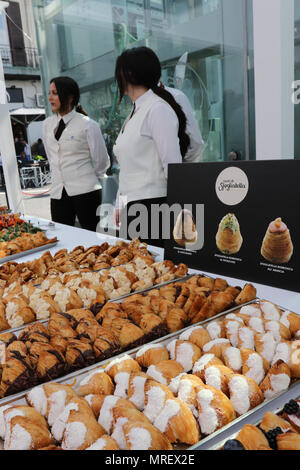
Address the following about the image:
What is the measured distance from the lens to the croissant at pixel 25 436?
60 cm

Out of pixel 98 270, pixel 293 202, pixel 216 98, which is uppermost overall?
pixel 216 98

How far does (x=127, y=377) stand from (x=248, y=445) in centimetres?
25

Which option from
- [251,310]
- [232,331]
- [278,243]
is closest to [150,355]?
[232,331]

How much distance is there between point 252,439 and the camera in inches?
21.9

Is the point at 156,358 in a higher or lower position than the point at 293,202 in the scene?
lower

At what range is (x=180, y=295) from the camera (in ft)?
3.48

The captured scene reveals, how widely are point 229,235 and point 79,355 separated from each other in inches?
25.4

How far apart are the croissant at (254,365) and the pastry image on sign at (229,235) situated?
0.54m

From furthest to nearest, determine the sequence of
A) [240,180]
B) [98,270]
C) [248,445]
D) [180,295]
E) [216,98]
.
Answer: [216,98], [98,270], [240,180], [180,295], [248,445]

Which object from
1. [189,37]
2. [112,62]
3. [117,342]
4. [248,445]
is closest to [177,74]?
[189,37]

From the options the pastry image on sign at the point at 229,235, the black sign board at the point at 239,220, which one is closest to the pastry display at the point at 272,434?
the black sign board at the point at 239,220

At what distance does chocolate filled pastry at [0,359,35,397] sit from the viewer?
2.45 feet

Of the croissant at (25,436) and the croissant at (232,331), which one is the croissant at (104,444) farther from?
the croissant at (232,331)

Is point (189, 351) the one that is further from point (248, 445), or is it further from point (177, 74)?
point (177, 74)
